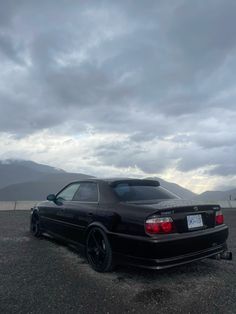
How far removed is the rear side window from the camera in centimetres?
563

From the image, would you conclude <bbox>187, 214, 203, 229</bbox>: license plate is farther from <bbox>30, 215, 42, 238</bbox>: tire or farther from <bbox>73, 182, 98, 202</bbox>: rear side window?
<bbox>30, 215, 42, 238</bbox>: tire

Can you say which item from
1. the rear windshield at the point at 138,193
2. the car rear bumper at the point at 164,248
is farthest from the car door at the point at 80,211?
the car rear bumper at the point at 164,248

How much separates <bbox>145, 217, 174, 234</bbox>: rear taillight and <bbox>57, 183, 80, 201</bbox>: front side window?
7.51 feet

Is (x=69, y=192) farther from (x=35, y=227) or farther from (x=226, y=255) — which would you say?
(x=226, y=255)

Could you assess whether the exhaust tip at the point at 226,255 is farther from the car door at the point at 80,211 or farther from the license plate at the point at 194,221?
the car door at the point at 80,211

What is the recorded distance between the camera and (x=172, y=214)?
14.7ft

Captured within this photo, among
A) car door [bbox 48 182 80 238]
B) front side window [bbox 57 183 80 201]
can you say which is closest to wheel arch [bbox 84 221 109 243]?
car door [bbox 48 182 80 238]

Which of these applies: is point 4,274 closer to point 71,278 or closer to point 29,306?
point 71,278

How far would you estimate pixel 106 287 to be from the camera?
14.3ft

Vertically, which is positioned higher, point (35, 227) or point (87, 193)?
point (87, 193)

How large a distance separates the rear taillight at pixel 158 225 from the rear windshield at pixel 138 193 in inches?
28.8

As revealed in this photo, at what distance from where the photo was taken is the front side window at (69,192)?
638 centimetres

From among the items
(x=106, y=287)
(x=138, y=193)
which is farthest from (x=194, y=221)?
(x=106, y=287)

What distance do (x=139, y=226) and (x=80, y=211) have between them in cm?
154
